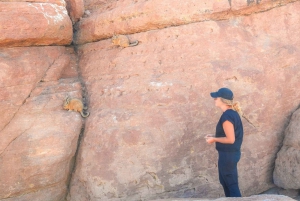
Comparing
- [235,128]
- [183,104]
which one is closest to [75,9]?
[183,104]

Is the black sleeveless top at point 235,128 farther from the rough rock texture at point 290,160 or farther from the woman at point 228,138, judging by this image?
the rough rock texture at point 290,160

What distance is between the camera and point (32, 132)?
4.61 metres

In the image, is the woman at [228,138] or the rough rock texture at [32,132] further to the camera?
the rough rock texture at [32,132]

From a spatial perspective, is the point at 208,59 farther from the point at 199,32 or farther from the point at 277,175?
the point at 277,175

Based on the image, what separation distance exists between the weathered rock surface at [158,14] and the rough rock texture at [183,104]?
12 centimetres

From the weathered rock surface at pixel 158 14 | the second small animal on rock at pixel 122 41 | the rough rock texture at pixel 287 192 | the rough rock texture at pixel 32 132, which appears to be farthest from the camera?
the second small animal on rock at pixel 122 41

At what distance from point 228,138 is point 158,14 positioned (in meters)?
2.43

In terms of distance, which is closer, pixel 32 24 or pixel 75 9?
pixel 32 24

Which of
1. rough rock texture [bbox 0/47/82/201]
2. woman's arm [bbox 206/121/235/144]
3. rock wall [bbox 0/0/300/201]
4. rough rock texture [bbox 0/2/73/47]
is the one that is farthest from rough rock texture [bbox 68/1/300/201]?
woman's arm [bbox 206/121/235/144]

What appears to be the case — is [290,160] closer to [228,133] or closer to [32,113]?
[228,133]

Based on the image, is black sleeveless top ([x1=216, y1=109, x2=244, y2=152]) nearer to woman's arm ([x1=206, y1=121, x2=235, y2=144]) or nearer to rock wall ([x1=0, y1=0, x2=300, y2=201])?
woman's arm ([x1=206, y1=121, x2=235, y2=144])

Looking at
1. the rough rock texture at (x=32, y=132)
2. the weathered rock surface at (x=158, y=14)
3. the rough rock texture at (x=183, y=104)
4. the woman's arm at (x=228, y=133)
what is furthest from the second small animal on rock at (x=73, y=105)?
the woman's arm at (x=228, y=133)

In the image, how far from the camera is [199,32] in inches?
200

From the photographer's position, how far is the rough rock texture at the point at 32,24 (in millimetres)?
4680
